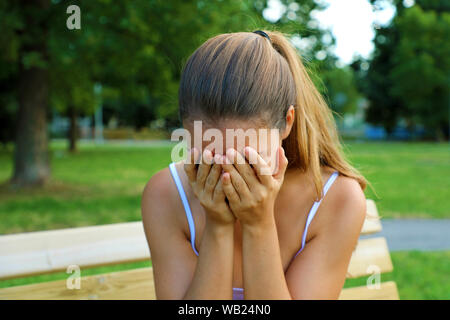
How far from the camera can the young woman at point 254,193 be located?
139cm

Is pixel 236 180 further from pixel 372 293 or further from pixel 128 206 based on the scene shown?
pixel 128 206

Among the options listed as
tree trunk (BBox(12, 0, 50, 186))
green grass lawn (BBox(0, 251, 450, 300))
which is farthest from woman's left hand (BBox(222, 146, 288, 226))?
tree trunk (BBox(12, 0, 50, 186))

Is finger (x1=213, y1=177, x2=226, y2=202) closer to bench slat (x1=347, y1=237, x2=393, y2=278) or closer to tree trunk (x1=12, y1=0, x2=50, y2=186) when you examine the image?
bench slat (x1=347, y1=237, x2=393, y2=278)

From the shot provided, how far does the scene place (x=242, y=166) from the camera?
133 centimetres

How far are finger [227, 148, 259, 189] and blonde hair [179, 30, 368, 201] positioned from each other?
15 cm

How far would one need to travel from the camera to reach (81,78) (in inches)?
531

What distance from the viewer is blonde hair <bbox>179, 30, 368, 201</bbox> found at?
142 centimetres

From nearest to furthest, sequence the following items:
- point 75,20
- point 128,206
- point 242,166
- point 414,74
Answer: point 242,166 < point 75,20 < point 128,206 < point 414,74

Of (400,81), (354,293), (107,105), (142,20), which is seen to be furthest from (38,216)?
(107,105)

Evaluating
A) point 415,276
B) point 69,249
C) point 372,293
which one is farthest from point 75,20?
point 415,276

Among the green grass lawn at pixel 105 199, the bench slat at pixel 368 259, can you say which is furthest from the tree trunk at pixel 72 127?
the bench slat at pixel 368 259

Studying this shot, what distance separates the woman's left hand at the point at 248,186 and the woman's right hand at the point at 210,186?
23mm

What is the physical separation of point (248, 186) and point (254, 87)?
0.31 m
